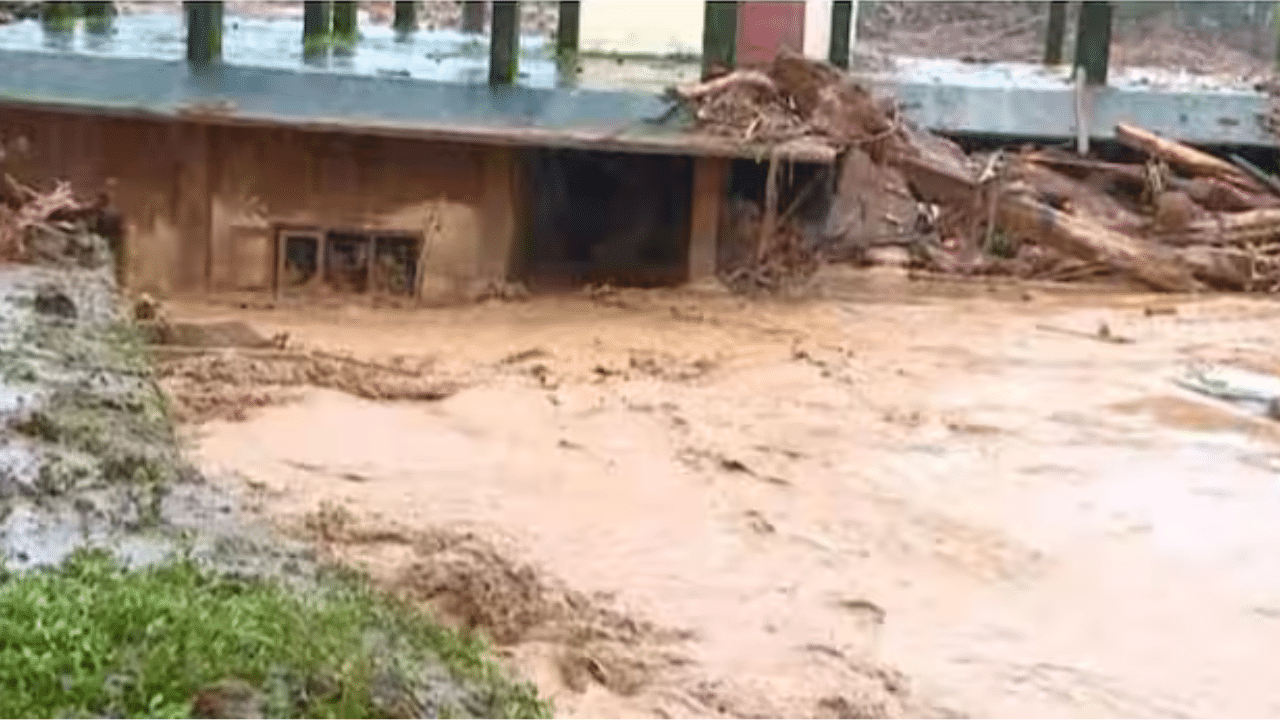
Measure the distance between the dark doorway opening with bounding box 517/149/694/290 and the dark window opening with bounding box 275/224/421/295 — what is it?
0.86 metres

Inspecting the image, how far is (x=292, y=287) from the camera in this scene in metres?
13.8

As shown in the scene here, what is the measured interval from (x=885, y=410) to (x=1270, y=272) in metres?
5.27

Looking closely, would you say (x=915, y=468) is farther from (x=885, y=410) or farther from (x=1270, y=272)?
(x=1270, y=272)

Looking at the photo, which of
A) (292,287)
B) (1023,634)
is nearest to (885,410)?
(1023,634)

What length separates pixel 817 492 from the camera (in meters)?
9.02

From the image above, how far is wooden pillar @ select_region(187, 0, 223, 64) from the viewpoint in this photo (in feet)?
46.6

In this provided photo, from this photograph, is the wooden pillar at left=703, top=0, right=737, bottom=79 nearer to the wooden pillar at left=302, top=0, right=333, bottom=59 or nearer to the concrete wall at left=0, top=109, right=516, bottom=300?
the concrete wall at left=0, top=109, right=516, bottom=300

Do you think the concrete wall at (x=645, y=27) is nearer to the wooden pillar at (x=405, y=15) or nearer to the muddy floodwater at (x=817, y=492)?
the wooden pillar at (x=405, y=15)

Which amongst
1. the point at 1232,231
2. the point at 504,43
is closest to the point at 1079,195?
the point at 1232,231

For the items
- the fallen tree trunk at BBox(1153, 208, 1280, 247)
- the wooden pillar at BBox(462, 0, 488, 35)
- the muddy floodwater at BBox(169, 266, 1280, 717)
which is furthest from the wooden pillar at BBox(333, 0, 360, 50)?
the fallen tree trunk at BBox(1153, 208, 1280, 247)

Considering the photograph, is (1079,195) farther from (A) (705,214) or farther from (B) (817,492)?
(B) (817,492)

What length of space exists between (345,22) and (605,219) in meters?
3.46

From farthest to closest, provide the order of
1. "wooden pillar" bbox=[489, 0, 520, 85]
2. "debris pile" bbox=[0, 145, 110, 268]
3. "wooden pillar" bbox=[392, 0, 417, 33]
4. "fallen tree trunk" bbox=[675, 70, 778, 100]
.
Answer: "wooden pillar" bbox=[392, 0, 417, 33] → "wooden pillar" bbox=[489, 0, 520, 85] → "fallen tree trunk" bbox=[675, 70, 778, 100] → "debris pile" bbox=[0, 145, 110, 268]

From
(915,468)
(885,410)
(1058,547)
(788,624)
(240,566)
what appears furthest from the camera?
(885,410)
